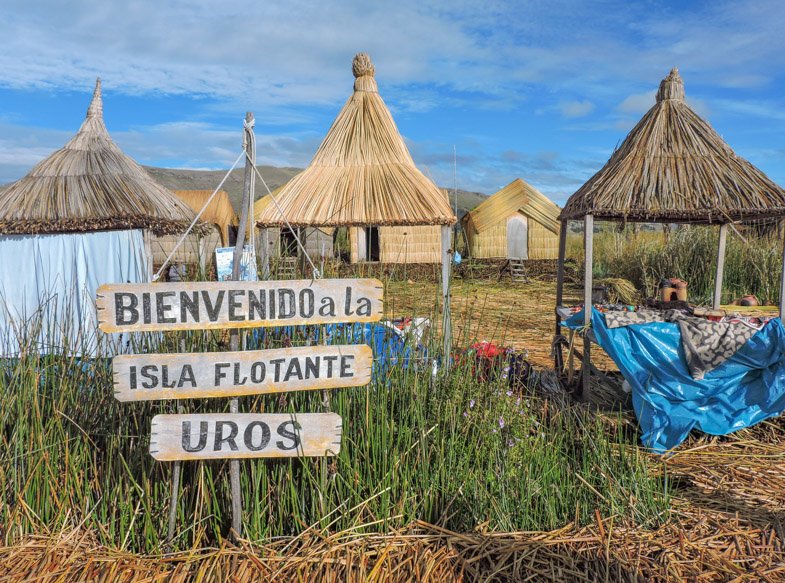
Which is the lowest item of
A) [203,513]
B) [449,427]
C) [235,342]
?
[203,513]

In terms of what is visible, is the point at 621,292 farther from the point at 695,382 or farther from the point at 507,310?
the point at 695,382

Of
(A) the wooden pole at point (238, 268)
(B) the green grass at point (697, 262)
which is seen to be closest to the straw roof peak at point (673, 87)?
(A) the wooden pole at point (238, 268)

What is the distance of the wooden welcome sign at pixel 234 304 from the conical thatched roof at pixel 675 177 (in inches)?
116

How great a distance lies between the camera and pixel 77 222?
566 centimetres

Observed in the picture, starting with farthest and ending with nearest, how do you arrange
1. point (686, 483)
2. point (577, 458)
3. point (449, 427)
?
point (686, 483), point (577, 458), point (449, 427)

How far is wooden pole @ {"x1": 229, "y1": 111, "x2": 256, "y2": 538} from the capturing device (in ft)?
7.79

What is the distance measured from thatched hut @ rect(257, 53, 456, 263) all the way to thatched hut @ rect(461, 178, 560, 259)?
38.3 ft

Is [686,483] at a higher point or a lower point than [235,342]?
lower

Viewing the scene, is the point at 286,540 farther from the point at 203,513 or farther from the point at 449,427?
the point at 449,427

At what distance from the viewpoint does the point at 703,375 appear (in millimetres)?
4312

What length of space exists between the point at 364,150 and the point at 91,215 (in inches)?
105

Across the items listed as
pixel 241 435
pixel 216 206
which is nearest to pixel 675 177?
pixel 241 435

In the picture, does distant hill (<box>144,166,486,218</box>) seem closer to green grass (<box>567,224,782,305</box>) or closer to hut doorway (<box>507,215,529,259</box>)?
hut doorway (<box>507,215,529,259</box>)

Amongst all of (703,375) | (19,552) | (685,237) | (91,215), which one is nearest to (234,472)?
(19,552)
